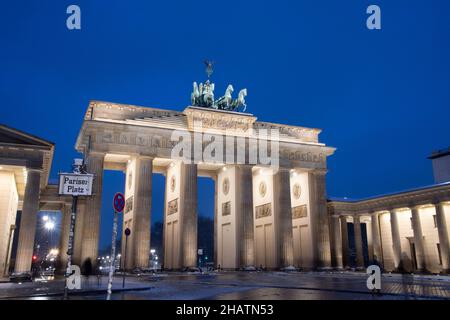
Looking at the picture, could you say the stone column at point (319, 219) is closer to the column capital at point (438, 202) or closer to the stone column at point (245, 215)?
the stone column at point (245, 215)

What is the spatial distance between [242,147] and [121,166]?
14968mm

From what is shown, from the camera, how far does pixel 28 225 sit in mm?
28953

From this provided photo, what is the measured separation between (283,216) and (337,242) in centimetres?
1019

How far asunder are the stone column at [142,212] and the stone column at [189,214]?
3723 mm

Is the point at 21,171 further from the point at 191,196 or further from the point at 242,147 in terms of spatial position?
the point at 242,147

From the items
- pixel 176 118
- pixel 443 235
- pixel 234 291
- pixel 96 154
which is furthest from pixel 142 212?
pixel 443 235

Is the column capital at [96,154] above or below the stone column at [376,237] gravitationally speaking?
above

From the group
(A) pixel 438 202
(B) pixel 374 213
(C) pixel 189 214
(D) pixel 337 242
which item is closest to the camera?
(C) pixel 189 214

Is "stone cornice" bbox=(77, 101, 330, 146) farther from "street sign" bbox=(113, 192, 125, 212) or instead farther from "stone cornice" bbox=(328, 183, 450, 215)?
"street sign" bbox=(113, 192, 125, 212)

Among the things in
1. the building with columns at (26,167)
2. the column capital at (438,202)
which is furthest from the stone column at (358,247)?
the building with columns at (26,167)

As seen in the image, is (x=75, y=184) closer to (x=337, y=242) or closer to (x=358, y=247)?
(x=337, y=242)

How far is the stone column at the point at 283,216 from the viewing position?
4720 cm

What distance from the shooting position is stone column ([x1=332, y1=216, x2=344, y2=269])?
51969mm

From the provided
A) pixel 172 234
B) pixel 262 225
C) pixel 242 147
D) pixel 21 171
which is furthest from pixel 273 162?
pixel 21 171
